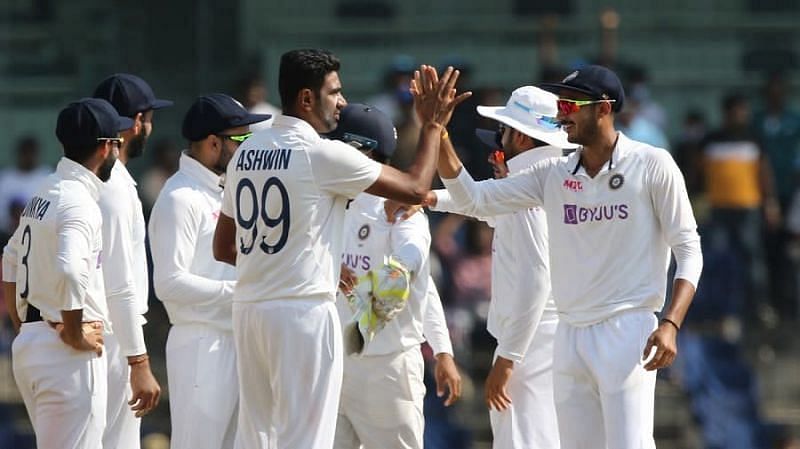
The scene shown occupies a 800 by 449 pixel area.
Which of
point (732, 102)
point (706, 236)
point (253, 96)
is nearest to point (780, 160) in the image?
point (732, 102)

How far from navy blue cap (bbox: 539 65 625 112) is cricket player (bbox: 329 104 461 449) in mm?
1015

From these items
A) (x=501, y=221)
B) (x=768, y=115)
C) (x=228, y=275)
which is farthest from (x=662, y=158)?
(x=768, y=115)

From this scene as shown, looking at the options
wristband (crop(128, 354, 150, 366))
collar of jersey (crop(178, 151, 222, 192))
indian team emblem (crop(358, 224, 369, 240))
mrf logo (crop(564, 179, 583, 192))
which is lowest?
wristband (crop(128, 354, 150, 366))

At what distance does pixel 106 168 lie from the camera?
8062 millimetres

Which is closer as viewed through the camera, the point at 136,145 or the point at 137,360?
the point at 137,360

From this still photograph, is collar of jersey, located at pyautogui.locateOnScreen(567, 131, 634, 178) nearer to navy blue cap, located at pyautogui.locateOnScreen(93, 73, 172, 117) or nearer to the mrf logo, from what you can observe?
the mrf logo

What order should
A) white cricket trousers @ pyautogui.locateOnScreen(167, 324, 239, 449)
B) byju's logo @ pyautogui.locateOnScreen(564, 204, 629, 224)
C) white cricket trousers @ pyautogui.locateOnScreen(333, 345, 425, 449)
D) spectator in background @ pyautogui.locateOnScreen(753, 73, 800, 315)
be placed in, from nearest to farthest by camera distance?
byju's logo @ pyautogui.locateOnScreen(564, 204, 629, 224)
white cricket trousers @ pyautogui.locateOnScreen(167, 324, 239, 449)
white cricket trousers @ pyautogui.locateOnScreen(333, 345, 425, 449)
spectator in background @ pyautogui.locateOnScreen(753, 73, 800, 315)

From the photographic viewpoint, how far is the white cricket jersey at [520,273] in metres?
8.54

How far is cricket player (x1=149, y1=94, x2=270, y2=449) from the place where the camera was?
851 centimetres

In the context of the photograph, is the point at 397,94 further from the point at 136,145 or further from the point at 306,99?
the point at 306,99

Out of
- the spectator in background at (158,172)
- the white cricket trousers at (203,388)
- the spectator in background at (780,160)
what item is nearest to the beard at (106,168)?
the white cricket trousers at (203,388)

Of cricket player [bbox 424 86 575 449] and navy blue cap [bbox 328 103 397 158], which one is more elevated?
navy blue cap [bbox 328 103 397 158]

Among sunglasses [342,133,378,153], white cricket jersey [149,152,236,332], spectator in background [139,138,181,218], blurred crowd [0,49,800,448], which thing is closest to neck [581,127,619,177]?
sunglasses [342,133,378,153]

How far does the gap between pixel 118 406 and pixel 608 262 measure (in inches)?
97.3
